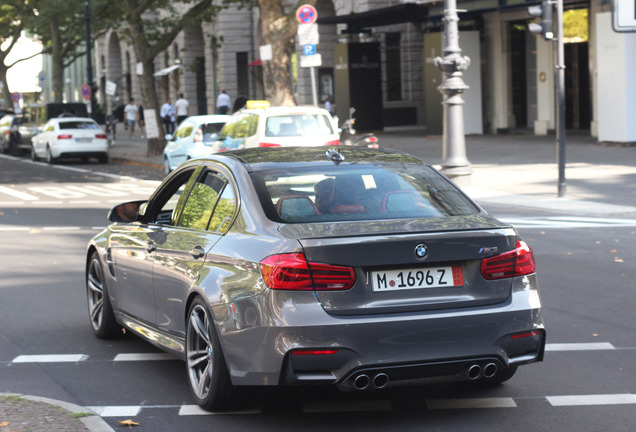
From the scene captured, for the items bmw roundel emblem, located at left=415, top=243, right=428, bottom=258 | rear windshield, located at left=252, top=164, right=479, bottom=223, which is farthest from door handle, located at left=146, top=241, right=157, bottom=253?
bmw roundel emblem, located at left=415, top=243, right=428, bottom=258

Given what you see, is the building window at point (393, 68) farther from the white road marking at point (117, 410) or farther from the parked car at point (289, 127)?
the white road marking at point (117, 410)

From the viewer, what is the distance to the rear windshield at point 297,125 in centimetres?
2008

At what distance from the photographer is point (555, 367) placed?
7.09 m

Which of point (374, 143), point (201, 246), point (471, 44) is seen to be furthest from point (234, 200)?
point (471, 44)

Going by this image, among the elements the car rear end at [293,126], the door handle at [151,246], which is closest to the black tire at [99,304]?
the door handle at [151,246]

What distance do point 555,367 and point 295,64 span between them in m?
44.1

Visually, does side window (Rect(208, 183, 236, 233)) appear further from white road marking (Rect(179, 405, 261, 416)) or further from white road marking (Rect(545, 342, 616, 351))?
white road marking (Rect(545, 342, 616, 351))

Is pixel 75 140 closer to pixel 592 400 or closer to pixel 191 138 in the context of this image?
pixel 191 138

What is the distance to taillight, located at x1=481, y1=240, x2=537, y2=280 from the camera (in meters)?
5.72

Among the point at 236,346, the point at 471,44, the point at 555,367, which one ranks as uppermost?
the point at 471,44

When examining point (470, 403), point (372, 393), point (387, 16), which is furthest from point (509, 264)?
point (387, 16)

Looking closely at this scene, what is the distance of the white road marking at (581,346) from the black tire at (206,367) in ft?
8.60

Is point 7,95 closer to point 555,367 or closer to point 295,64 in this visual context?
point 295,64

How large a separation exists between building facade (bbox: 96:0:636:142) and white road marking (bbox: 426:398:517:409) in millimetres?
19520
